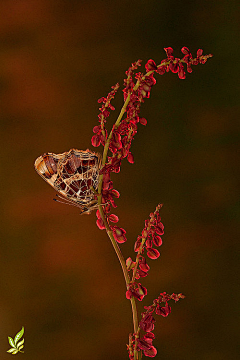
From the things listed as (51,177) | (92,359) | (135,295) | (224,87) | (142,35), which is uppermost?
(142,35)

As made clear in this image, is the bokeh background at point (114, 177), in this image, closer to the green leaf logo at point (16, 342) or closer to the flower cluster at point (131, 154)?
the green leaf logo at point (16, 342)

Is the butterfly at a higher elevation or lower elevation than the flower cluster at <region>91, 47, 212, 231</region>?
lower

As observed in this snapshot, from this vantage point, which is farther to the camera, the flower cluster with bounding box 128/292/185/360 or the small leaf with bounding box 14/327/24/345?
the small leaf with bounding box 14/327/24/345

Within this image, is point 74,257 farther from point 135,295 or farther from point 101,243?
point 135,295

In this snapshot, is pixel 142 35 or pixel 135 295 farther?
pixel 142 35

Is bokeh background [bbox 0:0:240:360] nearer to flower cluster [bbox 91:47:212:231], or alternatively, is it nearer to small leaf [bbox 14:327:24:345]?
small leaf [bbox 14:327:24:345]

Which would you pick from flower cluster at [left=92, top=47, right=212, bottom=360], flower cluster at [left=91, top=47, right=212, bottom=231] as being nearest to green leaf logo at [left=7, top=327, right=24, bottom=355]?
flower cluster at [left=92, top=47, right=212, bottom=360]

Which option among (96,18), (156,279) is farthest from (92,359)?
(96,18)
